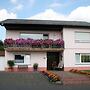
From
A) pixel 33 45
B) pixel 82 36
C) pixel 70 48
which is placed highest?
pixel 82 36

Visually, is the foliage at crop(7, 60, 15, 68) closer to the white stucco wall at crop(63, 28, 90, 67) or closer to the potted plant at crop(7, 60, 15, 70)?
the potted plant at crop(7, 60, 15, 70)

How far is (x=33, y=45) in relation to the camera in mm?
39906

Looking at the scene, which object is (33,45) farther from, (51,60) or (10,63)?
(51,60)

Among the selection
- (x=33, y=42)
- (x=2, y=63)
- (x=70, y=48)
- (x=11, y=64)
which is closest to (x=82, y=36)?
(x=70, y=48)

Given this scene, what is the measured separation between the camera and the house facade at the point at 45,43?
131 feet

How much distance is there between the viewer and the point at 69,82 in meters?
25.3

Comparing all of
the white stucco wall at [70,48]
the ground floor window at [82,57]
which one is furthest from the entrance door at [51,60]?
the ground floor window at [82,57]

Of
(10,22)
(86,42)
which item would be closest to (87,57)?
(86,42)

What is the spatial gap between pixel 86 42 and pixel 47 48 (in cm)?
563

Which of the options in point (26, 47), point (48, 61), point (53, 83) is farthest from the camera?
point (48, 61)

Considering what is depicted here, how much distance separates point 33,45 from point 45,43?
5.26ft

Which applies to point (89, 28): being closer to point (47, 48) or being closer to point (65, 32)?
point (65, 32)

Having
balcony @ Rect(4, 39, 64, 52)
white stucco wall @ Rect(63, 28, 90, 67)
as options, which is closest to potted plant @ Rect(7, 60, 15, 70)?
balcony @ Rect(4, 39, 64, 52)

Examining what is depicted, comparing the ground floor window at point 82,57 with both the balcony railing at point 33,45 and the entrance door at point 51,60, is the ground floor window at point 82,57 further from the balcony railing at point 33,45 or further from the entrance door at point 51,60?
the entrance door at point 51,60
